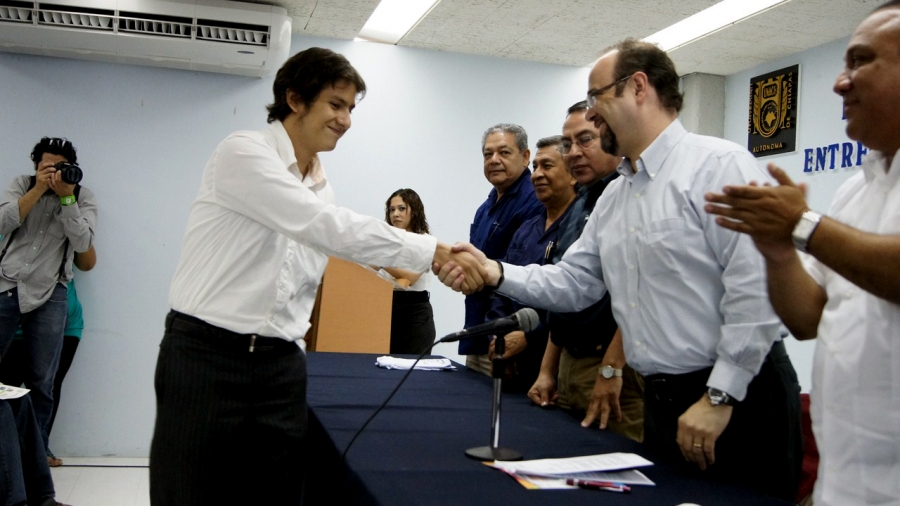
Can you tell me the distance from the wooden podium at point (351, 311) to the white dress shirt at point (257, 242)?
1922mm

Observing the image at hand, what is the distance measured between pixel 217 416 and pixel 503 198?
205 cm

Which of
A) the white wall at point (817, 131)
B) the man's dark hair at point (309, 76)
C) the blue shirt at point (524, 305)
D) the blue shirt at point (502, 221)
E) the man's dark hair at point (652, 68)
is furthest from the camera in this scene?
the white wall at point (817, 131)

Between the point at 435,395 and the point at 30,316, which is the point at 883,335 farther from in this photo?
the point at 30,316

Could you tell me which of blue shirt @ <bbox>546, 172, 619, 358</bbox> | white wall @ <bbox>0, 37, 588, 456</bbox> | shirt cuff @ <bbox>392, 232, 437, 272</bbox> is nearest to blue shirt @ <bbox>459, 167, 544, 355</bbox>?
blue shirt @ <bbox>546, 172, 619, 358</bbox>

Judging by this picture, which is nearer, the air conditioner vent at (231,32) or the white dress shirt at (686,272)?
the white dress shirt at (686,272)

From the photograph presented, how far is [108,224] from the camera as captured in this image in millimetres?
4617

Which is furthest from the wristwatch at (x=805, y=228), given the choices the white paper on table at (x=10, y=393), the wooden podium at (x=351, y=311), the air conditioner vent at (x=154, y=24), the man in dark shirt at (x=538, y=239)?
the air conditioner vent at (x=154, y=24)

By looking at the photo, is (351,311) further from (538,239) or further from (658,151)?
(658,151)

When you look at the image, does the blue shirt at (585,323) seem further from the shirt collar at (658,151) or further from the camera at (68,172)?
the camera at (68,172)

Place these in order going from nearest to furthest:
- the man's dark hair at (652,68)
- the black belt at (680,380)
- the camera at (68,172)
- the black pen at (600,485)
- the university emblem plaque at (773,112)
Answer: the black pen at (600,485) < the black belt at (680,380) < the man's dark hair at (652,68) < the camera at (68,172) < the university emblem plaque at (773,112)

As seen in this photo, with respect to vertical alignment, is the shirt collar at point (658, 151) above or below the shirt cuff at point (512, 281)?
above

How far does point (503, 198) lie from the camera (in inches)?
134

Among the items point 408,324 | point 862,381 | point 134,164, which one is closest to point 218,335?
point 862,381

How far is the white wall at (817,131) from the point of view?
451cm
